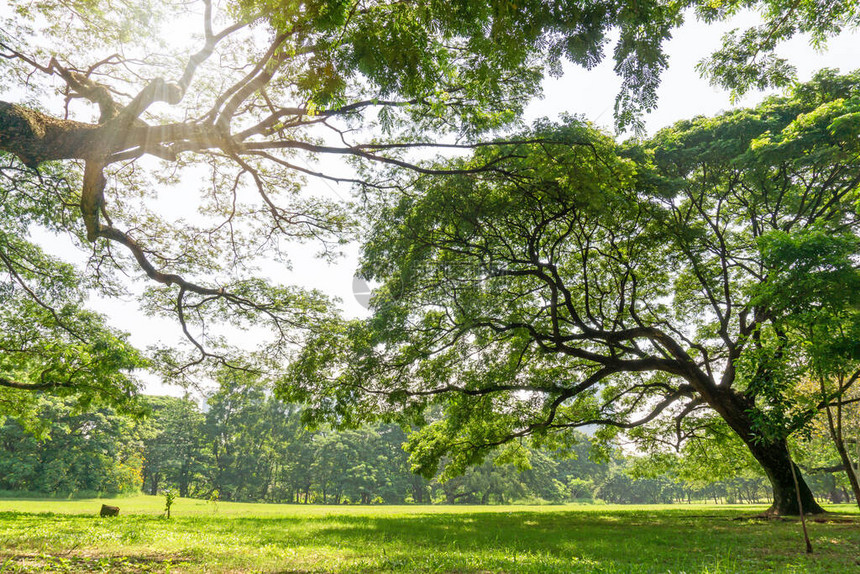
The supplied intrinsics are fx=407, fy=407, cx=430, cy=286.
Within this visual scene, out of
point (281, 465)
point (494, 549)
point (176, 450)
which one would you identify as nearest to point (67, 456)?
point (176, 450)

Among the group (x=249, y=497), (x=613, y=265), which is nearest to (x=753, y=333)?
(x=613, y=265)

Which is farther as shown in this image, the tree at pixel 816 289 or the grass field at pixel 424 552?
the tree at pixel 816 289

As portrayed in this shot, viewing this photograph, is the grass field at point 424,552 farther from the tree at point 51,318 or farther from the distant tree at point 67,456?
the distant tree at point 67,456

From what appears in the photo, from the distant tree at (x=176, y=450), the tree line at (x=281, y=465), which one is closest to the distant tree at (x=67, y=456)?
the tree line at (x=281, y=465)

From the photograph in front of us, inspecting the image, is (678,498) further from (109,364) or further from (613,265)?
(109,364)

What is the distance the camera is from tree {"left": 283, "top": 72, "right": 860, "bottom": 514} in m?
8.88

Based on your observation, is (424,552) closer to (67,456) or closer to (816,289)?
(816,289)

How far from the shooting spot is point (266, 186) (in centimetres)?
1169

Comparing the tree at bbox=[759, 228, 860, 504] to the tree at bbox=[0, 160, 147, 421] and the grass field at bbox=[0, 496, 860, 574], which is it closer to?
the grass field at bbox=[0, 496, 860, 574]

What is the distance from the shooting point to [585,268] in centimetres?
1258

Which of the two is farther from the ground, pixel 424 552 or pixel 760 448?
pixel 760 448

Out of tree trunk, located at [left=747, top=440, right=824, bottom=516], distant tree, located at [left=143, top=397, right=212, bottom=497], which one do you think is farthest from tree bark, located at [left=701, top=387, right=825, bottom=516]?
distant tree, located at [left=143, top=397, right=212, bottom=497]

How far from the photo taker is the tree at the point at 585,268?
8.88m

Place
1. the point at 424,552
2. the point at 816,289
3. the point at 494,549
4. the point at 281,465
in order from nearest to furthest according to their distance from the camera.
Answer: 1. the point at 424,552
2. the point at 494,549
3. the point at 816,289
4. the point at 281,465
